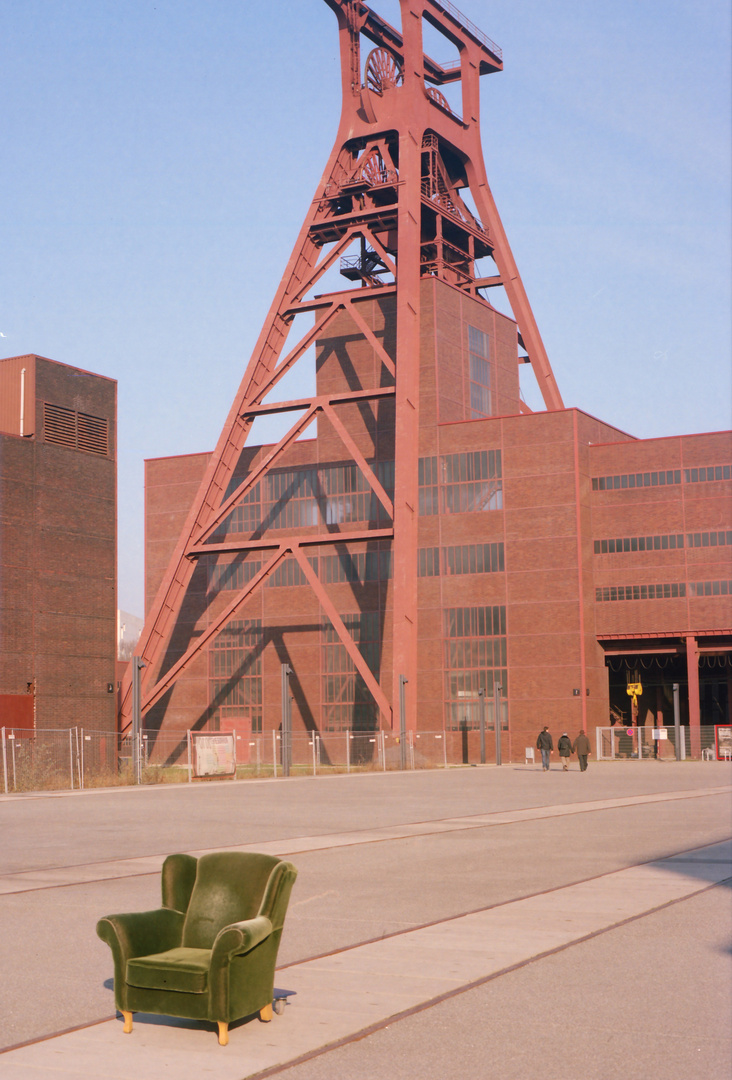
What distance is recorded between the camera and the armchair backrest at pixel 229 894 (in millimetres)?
7164

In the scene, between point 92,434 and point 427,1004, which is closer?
point 427,1004

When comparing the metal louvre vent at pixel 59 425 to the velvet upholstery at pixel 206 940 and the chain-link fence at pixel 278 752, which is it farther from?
the velvet upholstery at pixel 206 940

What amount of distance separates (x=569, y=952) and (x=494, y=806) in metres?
16.7

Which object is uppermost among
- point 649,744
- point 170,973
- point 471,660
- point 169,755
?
point 471,660

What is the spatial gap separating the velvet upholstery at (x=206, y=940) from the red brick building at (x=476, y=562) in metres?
55.7

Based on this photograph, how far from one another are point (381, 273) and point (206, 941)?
66.4 metres

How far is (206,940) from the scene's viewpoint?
720 cm

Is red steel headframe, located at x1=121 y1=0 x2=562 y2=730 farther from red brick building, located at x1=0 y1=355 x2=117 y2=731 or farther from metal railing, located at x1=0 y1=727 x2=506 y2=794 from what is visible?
red brick building, located at x1=0 y1=355 x2=117 y2=731

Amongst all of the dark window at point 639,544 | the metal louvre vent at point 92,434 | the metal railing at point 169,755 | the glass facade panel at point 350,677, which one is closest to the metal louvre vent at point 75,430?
the metal louvre vent at point 92,434

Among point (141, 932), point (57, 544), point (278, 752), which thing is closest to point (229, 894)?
point (141, 932)

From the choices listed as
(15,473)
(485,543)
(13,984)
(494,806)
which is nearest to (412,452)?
(485,543)

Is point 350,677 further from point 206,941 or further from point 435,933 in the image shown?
point 206,941

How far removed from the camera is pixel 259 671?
70.4 metres

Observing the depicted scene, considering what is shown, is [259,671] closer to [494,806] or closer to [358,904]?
[494,806]
